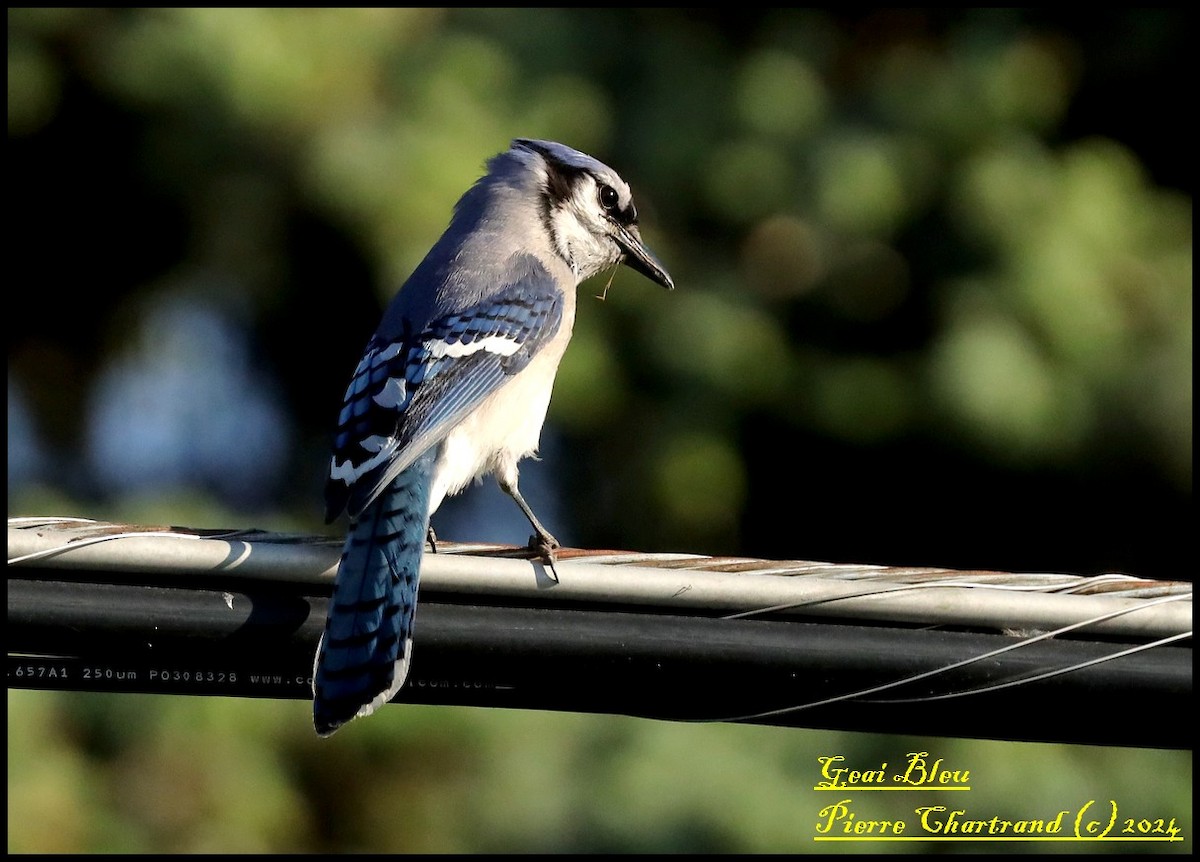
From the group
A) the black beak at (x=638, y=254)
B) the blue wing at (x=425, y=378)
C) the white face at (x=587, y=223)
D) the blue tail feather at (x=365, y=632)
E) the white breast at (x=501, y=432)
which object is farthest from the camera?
the black beak at (x=638, y=254)

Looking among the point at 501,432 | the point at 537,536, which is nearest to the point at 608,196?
the point at 501,432

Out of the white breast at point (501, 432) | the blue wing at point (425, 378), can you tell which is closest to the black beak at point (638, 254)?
the blue wing at point (425, 378)

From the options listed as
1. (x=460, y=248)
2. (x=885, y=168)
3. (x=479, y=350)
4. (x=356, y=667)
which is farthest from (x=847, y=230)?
(x=356, y=667)

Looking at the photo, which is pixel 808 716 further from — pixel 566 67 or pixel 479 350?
pixel 566 67

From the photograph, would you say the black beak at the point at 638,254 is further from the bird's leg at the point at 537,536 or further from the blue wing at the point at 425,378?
the bird's leg at the point at 537,536

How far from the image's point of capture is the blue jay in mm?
2482

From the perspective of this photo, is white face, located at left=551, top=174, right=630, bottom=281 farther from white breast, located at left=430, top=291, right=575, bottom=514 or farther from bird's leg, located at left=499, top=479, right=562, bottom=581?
bird's leg, located at left=499, top=479, right=562, bottom=581

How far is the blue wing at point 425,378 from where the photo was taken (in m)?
3.03

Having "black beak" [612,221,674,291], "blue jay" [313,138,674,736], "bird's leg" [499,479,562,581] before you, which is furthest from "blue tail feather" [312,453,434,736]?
"black beak" [612,221,674,291]

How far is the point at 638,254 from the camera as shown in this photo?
446 centimetres

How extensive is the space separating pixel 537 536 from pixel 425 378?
43cm

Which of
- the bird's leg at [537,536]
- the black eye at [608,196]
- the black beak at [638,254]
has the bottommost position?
the bird's leg at [537,536]

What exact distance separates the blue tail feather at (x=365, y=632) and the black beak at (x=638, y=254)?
6.31ft

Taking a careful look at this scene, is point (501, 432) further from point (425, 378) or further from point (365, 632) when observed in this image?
point (365, 632)
